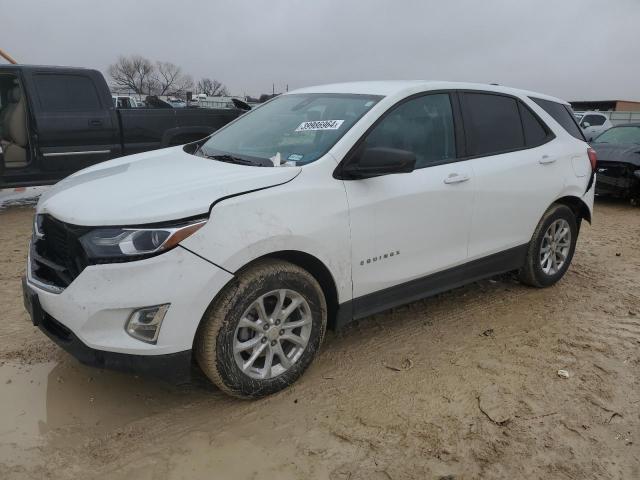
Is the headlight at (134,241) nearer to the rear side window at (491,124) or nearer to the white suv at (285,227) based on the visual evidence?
the white suv at (285,227)

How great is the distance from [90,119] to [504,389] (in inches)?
250

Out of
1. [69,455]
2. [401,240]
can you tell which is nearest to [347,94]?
[401,240]

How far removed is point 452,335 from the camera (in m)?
3.88

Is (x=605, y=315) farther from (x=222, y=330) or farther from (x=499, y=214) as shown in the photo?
(x=222, y=330)

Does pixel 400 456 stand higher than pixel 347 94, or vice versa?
pixel 347 94

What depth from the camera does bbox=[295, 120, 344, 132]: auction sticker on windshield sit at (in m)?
3.30

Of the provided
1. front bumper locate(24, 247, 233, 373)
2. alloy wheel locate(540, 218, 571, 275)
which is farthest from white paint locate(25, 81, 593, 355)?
alloy wheel locate(540, 218, 571, 275)

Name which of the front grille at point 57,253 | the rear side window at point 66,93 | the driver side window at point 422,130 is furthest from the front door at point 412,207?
the rear side window at point 66,93

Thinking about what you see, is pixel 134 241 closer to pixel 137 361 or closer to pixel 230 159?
pixel 137 361

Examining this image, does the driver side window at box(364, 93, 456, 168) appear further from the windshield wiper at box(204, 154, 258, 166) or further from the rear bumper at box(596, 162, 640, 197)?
the rear bumper at box(596, 162, 640, 197)

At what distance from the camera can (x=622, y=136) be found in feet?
33.5

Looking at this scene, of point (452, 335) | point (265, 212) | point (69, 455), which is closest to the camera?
point (69, 455)

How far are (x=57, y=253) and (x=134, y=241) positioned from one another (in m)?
0.61

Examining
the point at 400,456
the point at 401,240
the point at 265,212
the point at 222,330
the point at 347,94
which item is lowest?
the point at 400,456
